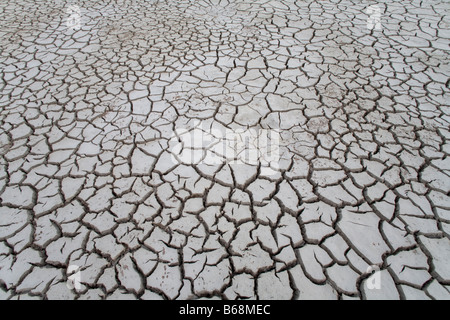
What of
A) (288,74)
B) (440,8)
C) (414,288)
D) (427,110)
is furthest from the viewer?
(440,8)

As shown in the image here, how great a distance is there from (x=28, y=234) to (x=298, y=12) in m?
4.93

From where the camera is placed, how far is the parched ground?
1654 mm

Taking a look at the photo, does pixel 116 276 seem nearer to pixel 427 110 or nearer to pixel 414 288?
pixel 414 288

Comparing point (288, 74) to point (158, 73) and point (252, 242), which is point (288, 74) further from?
point (252, 242)

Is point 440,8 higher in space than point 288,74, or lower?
higher

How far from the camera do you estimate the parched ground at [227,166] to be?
165 cm

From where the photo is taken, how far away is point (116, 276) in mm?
1644

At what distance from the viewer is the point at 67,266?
1683 mm

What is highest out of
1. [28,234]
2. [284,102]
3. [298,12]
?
[298,12]

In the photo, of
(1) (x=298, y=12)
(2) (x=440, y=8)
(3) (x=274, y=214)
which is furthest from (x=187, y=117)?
(2) (x=440, y=8)

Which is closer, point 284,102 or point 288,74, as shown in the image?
point 284,102

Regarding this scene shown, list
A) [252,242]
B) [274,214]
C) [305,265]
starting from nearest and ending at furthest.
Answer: [305,265] → [252,242] → [274,214]

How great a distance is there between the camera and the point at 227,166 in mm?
2289

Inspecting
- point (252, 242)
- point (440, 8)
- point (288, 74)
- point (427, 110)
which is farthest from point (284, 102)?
point (440, 8)
